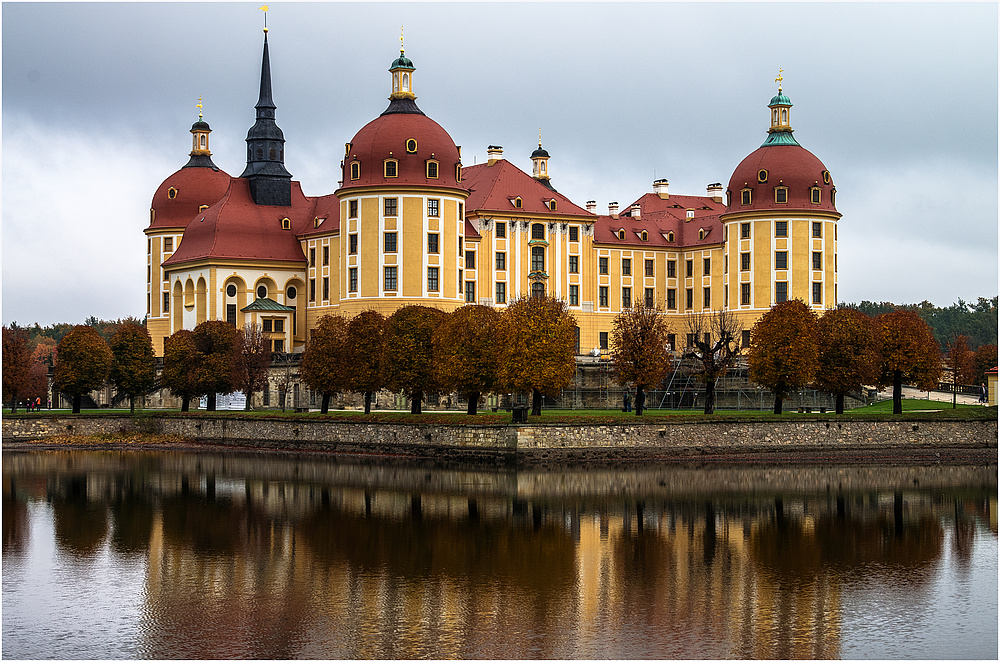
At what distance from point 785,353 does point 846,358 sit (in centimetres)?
283

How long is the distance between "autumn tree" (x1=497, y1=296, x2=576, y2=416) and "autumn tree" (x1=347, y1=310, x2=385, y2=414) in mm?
7681

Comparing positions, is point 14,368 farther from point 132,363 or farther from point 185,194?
point 185,194

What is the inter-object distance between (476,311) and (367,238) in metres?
21.3

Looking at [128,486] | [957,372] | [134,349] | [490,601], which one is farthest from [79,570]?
[957,372]

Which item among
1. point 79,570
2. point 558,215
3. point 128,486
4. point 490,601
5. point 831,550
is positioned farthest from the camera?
point 558,215

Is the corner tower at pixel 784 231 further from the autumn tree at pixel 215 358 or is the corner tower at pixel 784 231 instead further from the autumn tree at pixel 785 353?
the autumn tree at pixel 215 358

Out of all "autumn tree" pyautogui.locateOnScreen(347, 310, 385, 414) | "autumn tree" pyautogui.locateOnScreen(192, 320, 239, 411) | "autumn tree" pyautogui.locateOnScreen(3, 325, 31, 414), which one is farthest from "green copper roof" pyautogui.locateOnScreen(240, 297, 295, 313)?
"autumn tree" pyautogui.locateOnScreen(347, 310, 385, 414)

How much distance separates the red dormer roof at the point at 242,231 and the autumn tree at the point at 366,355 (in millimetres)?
26959

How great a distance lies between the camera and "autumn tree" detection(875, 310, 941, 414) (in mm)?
63719

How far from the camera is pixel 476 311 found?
62156 millimetres

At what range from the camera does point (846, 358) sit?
63.1 metres

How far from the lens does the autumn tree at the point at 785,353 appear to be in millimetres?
63188

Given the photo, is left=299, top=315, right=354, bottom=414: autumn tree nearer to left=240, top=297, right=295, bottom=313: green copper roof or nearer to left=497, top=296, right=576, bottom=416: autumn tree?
left=497, top=296, right=576, bottom=416: autumn tree

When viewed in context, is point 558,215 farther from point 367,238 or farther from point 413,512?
point 413,512
